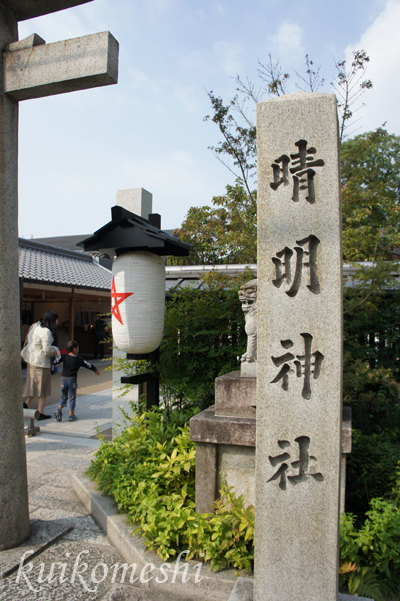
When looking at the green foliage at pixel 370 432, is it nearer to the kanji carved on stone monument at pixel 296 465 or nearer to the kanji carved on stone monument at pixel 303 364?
the kanji carved on stone monument at pixel 296 465

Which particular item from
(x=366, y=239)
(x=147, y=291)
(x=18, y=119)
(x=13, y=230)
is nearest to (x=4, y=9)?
(x=18, y=119)

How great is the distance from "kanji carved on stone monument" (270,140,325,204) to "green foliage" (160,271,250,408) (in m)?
2.91

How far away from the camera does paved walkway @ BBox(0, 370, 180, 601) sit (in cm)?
288

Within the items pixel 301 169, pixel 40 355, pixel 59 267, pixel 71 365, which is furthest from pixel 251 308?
pixel 59 267

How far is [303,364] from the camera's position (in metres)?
2.31

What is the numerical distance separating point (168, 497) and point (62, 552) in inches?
40.2

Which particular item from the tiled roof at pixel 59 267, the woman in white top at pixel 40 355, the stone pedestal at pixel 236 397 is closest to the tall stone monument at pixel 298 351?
the stone pedestal at pixel 236 397

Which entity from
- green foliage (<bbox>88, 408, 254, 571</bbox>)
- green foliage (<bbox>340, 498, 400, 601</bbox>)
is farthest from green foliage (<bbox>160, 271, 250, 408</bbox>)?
green foliage (<bbox>340, 498, 400, 601</bbox>)

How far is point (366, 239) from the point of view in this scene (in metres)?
5.76

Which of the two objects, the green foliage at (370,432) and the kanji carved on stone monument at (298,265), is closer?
the kanji carved on stone monument at (298,265)

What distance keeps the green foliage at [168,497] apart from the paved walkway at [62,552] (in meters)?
0.34

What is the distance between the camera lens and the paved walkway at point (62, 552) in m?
2.88

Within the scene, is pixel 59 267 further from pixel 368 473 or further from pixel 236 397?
pixel 368 473

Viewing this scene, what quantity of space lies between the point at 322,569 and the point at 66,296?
13.0 metres
